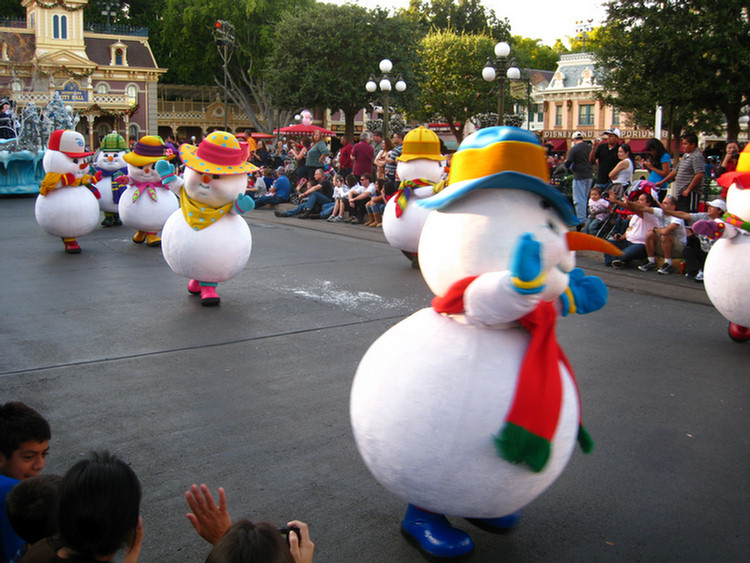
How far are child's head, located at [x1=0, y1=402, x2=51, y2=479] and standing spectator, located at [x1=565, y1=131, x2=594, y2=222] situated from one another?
10569 millimetres

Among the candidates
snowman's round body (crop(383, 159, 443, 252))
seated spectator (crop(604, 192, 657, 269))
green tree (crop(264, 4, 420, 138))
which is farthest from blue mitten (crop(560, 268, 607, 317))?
green tree (crop(264, 4, 420, 138))

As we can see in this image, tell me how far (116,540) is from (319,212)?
1440 centimetres

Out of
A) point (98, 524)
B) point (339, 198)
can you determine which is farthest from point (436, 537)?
point (339, 198)

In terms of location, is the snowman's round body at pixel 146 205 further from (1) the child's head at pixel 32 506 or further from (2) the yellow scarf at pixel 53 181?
(1) the child's head at pixel 32 506

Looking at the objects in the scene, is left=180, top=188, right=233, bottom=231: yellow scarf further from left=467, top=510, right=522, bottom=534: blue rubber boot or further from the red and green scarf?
the red and green scarf

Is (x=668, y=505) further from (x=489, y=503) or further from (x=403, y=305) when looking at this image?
(x=403, y=305)

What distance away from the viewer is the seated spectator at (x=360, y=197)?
1478 cm

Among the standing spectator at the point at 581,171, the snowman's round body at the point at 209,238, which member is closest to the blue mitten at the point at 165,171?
the snowman's round body at the point at 209,238

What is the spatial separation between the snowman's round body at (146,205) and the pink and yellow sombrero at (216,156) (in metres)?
4.26

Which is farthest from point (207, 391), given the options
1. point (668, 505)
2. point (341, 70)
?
point (341, 70)

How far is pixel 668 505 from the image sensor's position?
3.34m

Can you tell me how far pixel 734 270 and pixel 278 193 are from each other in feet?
45.9

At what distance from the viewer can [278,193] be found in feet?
60.1

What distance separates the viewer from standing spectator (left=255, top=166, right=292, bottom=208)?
59.7 ft
